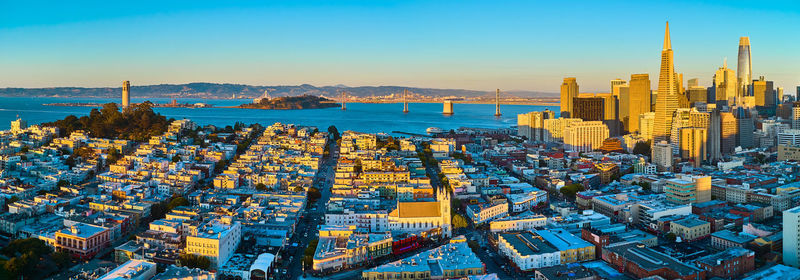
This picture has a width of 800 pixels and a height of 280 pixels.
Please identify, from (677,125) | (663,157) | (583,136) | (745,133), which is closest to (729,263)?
(663,157)

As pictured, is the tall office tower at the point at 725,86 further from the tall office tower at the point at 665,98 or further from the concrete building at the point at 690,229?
the concrete building at the point at 690,229

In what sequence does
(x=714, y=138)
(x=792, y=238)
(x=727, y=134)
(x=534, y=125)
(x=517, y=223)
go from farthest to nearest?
(x=534, y=125) → (x=727, y=134) → (x=714, y=138) → (x=517, y=223) → (x=792, y=238)

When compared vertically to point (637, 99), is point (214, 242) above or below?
below

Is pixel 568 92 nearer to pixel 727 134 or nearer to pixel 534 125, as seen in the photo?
pixel 534 125

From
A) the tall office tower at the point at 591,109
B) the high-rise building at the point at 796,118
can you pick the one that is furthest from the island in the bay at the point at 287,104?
the high-rise building at the point at 796,118

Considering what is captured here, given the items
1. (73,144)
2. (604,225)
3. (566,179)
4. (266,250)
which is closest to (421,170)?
(566,179)

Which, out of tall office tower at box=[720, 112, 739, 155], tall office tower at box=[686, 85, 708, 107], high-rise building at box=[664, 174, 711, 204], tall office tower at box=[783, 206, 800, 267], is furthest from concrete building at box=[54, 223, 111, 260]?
tall office tower at box=[686, 85, 708, 107]

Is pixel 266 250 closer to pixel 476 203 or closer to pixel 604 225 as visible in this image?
pixel 476 203
